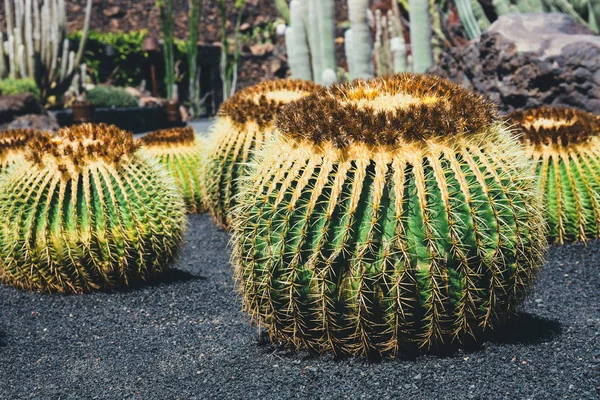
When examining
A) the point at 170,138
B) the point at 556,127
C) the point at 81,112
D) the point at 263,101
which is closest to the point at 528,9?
the point at 556,127

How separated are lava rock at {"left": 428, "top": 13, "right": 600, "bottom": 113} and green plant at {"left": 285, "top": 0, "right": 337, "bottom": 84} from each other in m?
2.32

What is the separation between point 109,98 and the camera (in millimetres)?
16359

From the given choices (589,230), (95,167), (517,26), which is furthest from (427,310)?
(517,26)

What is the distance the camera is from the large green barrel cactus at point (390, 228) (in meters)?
2.63

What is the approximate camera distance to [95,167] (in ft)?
13.6

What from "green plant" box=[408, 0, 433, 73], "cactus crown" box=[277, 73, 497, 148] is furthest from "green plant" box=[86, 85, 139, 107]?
"cactus crown" box=[277, 73, 497, 148]

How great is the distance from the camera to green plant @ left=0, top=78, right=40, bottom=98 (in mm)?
13844

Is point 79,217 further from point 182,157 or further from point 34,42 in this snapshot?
point 34,42

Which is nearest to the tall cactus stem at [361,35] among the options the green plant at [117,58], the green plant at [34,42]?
the green plant at [34,42]

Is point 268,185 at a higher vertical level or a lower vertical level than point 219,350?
higher

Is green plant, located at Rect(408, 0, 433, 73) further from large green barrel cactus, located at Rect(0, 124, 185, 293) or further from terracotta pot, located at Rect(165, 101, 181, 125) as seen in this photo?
terracotta pot, located at Rect(165, 101, 181, 125)

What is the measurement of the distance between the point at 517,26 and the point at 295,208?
5.94 meters

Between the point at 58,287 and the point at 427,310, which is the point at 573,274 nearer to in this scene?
the point at 427,310

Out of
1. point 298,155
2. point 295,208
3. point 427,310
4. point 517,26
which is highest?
point 517,26
